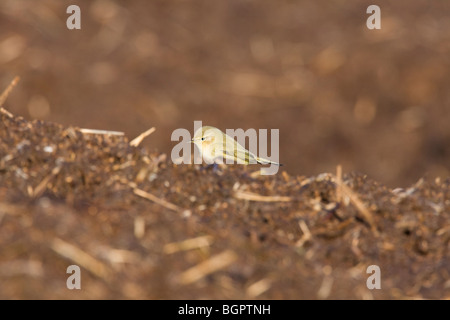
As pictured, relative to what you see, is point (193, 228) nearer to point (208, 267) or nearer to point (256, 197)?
point (208, 267)

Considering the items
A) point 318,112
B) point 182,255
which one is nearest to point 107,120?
point 318,112

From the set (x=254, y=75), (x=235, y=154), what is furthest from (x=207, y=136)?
(x=254, y=75)

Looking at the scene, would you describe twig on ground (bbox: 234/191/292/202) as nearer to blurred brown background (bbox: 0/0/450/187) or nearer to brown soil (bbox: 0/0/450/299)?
brown soil (bbox: 0/0/450/299)

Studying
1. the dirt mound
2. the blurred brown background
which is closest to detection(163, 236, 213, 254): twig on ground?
the dirt mound

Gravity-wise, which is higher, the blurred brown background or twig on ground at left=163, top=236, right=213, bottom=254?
the blurred brown background

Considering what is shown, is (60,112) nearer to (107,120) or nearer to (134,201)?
(107,120)
